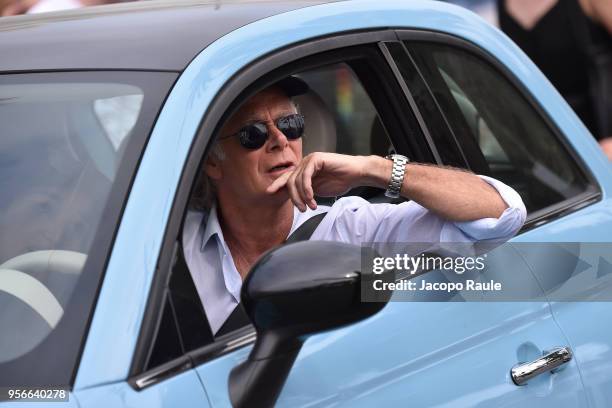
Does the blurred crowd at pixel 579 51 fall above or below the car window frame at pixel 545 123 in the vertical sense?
above

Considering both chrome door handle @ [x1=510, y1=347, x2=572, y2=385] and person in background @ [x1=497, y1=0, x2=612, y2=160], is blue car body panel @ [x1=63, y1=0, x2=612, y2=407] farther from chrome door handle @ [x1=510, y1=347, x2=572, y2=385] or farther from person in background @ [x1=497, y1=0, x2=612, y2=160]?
person in background @ [x1=497, y1=0, x2=612, y2=160]

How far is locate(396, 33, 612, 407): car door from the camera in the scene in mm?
2900

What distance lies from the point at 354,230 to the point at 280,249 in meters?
0.95

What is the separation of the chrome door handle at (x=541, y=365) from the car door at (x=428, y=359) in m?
0.01

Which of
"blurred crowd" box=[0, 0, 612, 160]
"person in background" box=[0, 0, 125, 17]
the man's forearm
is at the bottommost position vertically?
the man's forearm

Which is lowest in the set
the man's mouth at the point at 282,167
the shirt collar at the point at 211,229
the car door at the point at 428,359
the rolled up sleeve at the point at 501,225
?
the car door at the point at 428,359

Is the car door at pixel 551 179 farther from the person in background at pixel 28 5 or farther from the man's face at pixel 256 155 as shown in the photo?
the person in background at pixel 28 5

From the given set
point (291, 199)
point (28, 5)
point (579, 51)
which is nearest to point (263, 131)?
point (291, 199)

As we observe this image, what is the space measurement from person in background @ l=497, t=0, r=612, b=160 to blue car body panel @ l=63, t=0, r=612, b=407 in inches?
81.0

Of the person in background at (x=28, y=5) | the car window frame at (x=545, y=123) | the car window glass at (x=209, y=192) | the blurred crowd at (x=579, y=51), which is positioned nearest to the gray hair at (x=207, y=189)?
the car window glass at (x=209, y=192)

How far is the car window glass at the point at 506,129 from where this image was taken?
3.14 meters

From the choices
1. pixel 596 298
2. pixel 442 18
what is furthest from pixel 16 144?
pixel 596 298

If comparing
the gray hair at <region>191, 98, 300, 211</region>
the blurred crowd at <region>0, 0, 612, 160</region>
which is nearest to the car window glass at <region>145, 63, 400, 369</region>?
the gray hair at <region>191, 98, 300, 211</region>

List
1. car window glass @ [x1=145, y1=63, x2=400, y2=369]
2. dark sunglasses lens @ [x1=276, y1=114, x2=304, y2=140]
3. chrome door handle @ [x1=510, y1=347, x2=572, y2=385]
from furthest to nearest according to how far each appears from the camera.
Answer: dark sunglasses lens @ [x1=276, y1=114, x2=304, y2=140]
chrome door handle @ [x1=510, y1=347, x2=572, y2=385]
car window glass @ [x1=145, y1=63, x2=400, y2=369]
